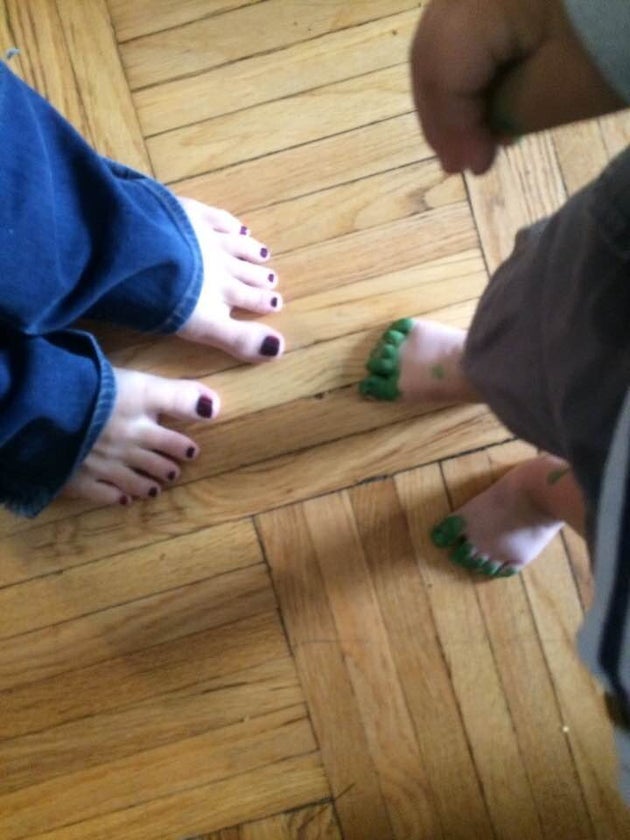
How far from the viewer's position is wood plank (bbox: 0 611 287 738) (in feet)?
2.68

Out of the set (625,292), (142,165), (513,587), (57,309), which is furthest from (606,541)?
(142,165)

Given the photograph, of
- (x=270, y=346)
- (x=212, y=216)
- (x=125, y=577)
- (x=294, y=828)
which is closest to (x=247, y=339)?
(x=270, y=346)

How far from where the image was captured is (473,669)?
0.80 meters

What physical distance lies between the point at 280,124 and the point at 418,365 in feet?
0.96

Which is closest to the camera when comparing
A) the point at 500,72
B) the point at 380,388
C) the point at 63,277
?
the point at 500,72

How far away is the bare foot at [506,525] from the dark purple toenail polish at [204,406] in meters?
0.26

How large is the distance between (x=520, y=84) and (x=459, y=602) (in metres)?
0.57

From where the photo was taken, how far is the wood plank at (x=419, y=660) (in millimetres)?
796

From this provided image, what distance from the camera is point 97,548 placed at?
2.71 feet

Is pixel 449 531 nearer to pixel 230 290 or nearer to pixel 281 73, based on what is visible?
pixel 230 290

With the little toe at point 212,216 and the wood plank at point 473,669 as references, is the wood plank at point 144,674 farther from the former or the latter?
the little toe at point 212,216

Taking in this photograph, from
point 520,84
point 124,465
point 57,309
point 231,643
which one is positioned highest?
point 520,84

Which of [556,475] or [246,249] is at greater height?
[246,249]

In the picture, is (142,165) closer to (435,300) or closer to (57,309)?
(57,309)
